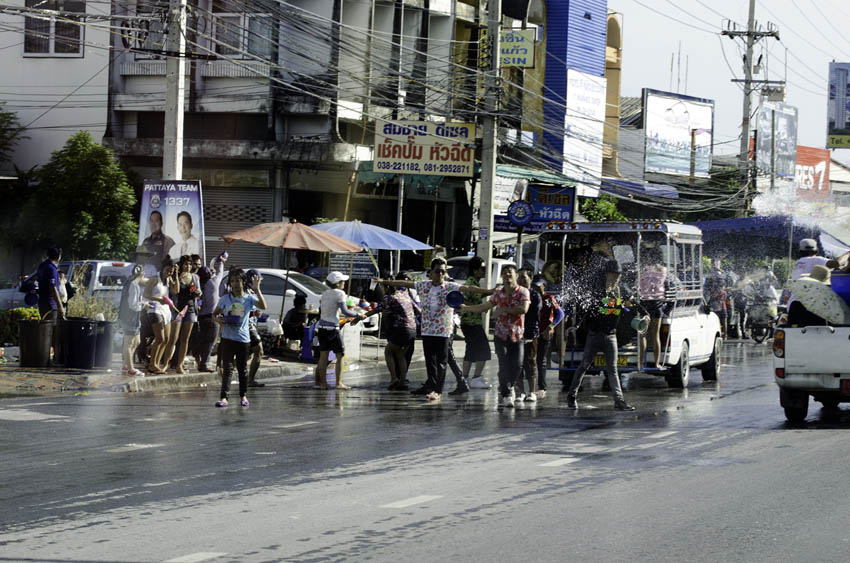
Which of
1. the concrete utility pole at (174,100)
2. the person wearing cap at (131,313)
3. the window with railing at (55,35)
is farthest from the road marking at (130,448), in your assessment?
the window with railing at (55,35)

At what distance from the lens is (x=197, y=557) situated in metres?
6.57

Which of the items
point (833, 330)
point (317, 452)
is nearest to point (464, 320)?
point (833, 330)

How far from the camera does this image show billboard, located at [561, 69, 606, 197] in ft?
160

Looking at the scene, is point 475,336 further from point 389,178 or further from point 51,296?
point 389,178

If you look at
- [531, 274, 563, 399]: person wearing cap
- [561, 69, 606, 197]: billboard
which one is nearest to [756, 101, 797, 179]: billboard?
[561, 69, 606, 197]: billboard

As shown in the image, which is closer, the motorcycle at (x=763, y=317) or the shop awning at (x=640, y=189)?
the motorcycle at (x=763, y=317)

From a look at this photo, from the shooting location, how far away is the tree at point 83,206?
3284 cm

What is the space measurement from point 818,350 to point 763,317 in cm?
1956

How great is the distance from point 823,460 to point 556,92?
3903cm

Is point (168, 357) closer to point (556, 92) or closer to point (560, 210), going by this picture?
point (560, 210)

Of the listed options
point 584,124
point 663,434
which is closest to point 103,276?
point 663,434

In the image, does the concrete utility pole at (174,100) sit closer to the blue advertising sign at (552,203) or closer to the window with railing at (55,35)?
the blue advertising sign at (552,203)

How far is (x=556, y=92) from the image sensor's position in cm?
4844

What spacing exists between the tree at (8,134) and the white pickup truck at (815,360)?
2793 centimetres
